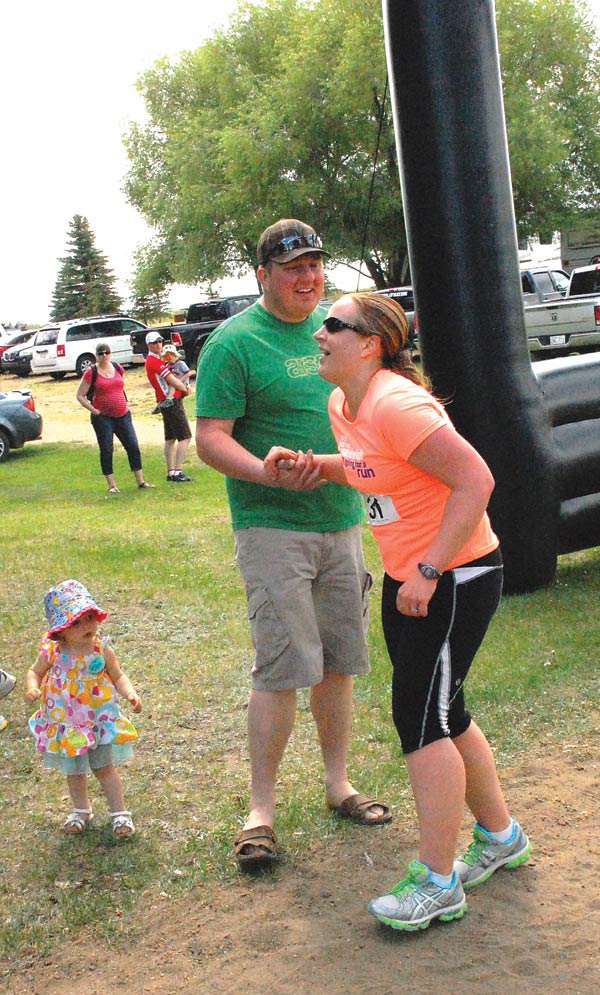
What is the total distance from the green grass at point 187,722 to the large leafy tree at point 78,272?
59691 mm

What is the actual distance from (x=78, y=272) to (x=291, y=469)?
66.9 metres

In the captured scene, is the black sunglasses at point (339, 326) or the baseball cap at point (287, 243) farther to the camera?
the baseball cap at point (287, 243)

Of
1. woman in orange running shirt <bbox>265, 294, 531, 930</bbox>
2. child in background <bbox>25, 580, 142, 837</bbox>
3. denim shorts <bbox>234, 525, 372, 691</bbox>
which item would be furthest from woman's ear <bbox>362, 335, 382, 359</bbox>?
child in background <bbox>25, 580, 142, 837</bbox>

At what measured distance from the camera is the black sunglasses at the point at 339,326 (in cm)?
336

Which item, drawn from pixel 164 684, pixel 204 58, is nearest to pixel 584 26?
pixel 204 58

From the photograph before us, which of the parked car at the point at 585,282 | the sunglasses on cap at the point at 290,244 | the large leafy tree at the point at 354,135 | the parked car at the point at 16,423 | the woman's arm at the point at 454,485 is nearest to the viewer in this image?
the woman's arm at the point at 454,485

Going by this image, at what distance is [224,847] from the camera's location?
159 inches

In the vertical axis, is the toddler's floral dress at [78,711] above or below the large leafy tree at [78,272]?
below

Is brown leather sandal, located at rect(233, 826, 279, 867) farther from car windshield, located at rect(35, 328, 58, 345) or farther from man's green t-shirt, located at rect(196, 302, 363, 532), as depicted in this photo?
car windshield, located at rect(35, 328, 58, 345)

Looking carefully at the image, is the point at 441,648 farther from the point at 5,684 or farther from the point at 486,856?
the point at 5,684

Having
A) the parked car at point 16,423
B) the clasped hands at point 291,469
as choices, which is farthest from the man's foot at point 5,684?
the parked car at point 16,423

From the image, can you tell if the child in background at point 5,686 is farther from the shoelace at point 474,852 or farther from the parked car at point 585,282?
the parked car at point 585,282

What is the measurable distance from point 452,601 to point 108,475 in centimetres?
1078

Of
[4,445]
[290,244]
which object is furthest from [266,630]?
[4,445]
